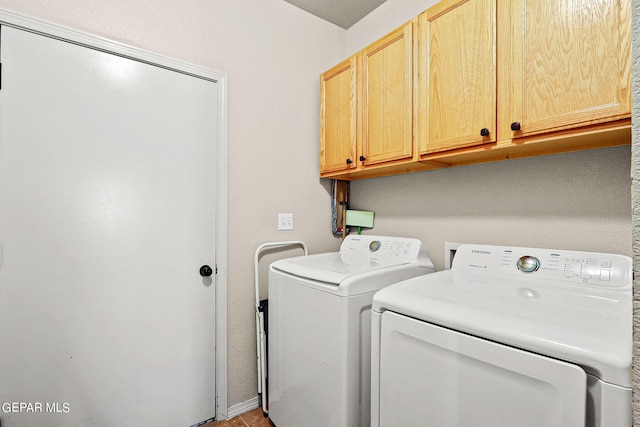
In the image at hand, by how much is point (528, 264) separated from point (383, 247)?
74 cm

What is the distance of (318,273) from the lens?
135 centimetres

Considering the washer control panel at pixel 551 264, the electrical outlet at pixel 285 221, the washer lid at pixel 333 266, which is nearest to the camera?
the washer control panel at pixel 551 264

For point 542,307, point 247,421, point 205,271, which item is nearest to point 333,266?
point 205,271

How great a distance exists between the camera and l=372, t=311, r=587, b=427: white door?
0.68m

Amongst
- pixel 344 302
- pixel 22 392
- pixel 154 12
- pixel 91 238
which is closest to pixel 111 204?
pixel 91 238

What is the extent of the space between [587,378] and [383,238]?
1.22m

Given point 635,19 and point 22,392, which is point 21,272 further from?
point 635,19

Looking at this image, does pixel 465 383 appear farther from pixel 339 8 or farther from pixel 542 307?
pixel 339 8

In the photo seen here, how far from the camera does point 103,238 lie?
4.69ft

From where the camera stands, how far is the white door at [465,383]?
68 cm

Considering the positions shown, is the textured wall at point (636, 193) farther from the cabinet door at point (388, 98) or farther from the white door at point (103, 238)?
the white door at point (103, 238)

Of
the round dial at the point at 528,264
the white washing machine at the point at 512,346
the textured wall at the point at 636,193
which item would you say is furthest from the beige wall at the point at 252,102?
the textured wall at the point at 636,193

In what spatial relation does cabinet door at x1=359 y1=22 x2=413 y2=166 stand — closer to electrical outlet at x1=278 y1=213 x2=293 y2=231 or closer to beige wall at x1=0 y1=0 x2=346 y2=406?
beige wall at x1=0 y1=0 x2=346 y2=406

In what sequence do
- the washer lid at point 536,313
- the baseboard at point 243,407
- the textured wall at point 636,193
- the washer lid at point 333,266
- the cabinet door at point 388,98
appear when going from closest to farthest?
the textured wall at point 636,193 < the washer lid at point 536,313 < the washer lid at point 333,266 < the cabinet door at point 388,98 < the baseboard at point 243,407
